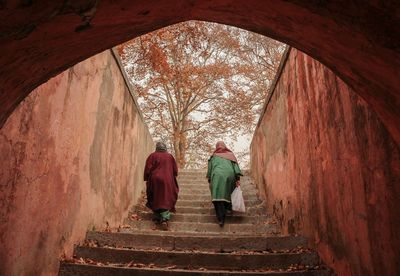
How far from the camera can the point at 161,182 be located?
6.75 m

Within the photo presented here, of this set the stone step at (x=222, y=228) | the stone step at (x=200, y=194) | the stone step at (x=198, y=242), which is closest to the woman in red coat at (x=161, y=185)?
the stone step at (x=222, y=228)

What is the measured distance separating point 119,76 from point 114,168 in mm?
1598

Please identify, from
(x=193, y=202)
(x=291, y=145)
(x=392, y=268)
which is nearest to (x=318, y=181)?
(x=291, y=145)

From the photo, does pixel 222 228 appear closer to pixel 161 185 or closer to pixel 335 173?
pixel 161 185

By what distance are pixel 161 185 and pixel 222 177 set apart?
3.77 feet

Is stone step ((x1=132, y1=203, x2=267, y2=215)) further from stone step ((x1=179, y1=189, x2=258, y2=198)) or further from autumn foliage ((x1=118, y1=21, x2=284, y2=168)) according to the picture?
autumn foliage ((x1=118, y1=21, x2=284, y2=168))

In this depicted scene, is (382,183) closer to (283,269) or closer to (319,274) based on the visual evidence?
(319,274)

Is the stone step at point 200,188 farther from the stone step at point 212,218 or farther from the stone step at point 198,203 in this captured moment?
the stone step at point 212,218

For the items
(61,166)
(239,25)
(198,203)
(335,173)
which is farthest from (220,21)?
(198,203)

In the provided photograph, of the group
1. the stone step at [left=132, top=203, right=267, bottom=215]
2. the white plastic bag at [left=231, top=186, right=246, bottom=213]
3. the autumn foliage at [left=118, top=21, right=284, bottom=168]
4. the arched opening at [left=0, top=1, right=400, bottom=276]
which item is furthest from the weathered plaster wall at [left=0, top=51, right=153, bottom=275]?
the autumn foliage at [left=118, top=21, right=284, bottom=168]

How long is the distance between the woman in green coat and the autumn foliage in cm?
Result: 962

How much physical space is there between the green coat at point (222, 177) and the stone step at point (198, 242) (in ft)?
6.26

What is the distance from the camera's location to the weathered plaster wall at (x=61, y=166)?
285cm

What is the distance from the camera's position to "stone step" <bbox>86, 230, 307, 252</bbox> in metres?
4.71
